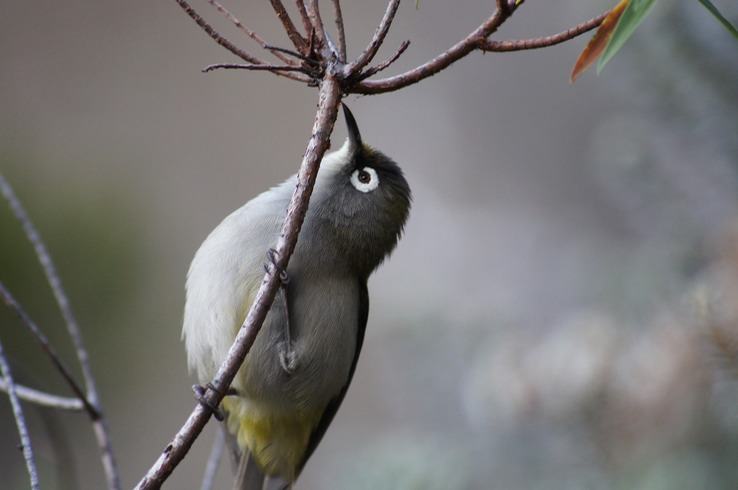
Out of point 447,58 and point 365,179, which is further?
point 365,179

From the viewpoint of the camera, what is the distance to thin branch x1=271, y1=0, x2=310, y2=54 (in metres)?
1.10

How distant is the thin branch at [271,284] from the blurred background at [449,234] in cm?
46

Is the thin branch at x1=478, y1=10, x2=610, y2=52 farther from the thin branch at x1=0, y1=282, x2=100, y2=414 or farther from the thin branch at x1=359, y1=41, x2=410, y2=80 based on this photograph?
the thin branch at x1=0, y1=282, x2=100, y2=414

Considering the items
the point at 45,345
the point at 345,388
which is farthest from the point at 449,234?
the point at 45,345

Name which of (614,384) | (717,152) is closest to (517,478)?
(614,384)

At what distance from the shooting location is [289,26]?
111 cm

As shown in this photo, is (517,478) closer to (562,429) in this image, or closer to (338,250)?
(562,429)

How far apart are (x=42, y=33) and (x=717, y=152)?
440 centimetres

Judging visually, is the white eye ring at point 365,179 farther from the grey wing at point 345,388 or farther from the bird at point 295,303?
the grey wing at point 345,388

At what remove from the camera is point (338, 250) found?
1877 millimetres

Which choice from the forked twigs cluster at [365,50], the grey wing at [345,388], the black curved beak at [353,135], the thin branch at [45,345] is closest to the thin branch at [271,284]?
the forked twigs cluster at [365,50]

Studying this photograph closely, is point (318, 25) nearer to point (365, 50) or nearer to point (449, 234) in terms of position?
point (365, 50)

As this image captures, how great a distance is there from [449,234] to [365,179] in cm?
187

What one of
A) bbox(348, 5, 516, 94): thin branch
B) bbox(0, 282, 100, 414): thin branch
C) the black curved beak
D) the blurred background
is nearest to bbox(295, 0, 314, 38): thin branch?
bbox(348, 5, 516, 94): thin branch
